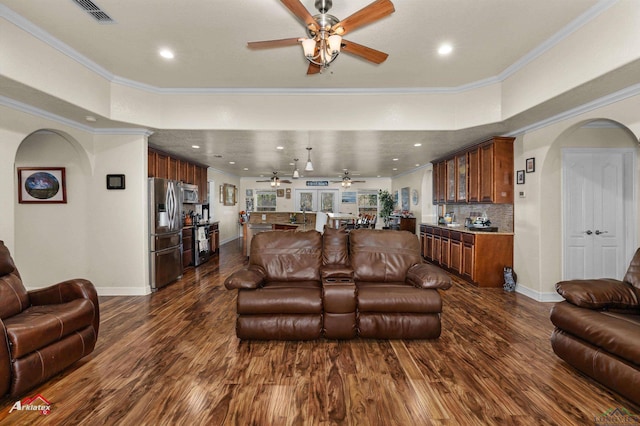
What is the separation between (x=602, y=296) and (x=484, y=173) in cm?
314

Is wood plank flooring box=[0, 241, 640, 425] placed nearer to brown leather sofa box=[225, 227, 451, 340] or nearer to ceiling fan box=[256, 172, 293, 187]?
brown leather sofa box=[225, 227, 451, 340]

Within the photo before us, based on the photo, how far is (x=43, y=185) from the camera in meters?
4.34

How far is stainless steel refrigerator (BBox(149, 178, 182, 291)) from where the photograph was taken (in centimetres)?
465

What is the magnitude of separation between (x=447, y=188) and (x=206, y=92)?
5.35 meters

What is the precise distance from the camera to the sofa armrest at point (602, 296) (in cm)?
234

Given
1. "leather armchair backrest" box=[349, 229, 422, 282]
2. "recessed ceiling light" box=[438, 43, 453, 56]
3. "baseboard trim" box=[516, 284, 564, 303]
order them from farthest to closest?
"baseboard trim" box=[516, 284, 564, 303]
"leather armchair backrest" box=[349, 229, 422, 282]
"recessed ceiling light" box=[438, 43, 453, 56]

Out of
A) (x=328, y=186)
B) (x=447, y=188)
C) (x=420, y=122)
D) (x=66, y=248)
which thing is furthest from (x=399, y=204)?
(x=66, y=248)

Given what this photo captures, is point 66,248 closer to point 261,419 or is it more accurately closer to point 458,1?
point 261,419

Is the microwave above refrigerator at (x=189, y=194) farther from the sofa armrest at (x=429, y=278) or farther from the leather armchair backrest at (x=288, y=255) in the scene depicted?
the sofa armrest at (x=429, y=278)

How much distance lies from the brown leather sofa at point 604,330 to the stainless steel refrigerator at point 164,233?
5246 mm

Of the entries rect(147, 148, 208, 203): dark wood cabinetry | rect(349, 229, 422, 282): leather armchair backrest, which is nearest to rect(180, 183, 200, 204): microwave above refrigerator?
rect(147, 148, 208, 203): dark wood cabinetry

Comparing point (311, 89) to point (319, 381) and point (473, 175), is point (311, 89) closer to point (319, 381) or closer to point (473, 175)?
point (473, 175)

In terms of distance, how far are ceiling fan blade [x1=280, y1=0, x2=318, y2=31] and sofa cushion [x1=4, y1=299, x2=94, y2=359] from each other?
2854mm

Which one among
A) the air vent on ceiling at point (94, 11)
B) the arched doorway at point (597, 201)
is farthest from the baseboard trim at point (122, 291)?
the arched doorway at point (597, 201)
